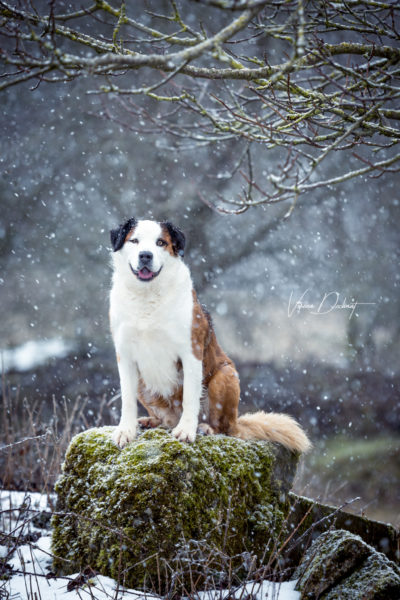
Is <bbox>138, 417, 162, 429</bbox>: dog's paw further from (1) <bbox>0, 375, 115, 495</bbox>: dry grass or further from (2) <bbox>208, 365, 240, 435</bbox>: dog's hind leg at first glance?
(1) <bbox>0, 375, 115, 495</bbox>: dry grass

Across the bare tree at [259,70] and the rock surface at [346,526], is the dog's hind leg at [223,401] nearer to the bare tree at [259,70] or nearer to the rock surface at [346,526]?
the rock surface at [346,526]

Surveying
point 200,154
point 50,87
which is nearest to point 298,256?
point 200,154

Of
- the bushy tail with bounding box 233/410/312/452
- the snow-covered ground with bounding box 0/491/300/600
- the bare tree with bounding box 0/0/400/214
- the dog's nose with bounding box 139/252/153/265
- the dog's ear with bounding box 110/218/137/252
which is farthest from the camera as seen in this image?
the bushy tail with bounding box 233/410/312/452

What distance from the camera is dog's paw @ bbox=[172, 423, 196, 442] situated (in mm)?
3338

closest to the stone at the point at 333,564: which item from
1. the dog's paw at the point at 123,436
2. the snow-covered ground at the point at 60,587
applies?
the snow-covered ground at the point at 60,587

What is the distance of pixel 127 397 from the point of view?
11.4 ft

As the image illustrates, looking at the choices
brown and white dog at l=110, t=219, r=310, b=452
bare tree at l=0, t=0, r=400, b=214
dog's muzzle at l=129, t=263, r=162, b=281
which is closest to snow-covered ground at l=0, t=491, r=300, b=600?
brown and white dog at l=110, t=219, r=310, b=452

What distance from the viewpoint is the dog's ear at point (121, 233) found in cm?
346

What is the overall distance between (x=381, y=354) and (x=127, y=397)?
964cm

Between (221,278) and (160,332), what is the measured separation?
7542 mm

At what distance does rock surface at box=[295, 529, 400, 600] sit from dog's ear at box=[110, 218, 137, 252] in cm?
232

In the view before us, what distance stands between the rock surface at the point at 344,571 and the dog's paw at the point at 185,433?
1.03 meters

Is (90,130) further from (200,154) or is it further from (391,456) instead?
(391,456)

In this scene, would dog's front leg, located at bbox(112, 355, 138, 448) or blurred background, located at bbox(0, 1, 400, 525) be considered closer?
dog's front leg, located at bbox(112, 355, 138, 448)
